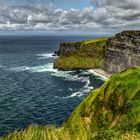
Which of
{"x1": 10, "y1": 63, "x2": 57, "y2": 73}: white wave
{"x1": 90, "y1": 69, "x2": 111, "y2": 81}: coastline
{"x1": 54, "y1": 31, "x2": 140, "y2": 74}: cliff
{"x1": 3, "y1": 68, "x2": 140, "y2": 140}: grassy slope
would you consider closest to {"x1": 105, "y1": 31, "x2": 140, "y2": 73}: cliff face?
{"x1": 54, "y1": 31, "x2": 140, "y2": 74}: cliff

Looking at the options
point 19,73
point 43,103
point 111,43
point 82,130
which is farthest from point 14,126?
point 111,43

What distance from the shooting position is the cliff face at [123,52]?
136000mm

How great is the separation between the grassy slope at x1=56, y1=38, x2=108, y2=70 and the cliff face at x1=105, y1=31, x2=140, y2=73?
944 cm

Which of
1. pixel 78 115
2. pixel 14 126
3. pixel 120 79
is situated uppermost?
pixel 120 79

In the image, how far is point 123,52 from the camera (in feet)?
476

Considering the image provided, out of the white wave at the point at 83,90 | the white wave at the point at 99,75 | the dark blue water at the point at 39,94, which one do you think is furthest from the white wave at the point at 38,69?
the white wave at the point at 83,90

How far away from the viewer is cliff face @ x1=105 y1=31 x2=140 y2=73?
446ft

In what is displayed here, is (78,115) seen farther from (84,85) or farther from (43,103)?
(84,85)

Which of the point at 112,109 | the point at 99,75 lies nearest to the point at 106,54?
the point at 99,75

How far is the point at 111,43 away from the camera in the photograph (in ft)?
513

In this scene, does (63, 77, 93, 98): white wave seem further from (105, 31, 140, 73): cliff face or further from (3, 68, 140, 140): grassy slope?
(3, 68, 140, 140): grassy slope

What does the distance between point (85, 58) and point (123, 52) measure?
30352 mm

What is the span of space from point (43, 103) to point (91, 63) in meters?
75.2

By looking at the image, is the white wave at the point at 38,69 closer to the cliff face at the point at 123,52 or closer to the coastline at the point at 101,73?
the coastline at the point at 101,73
